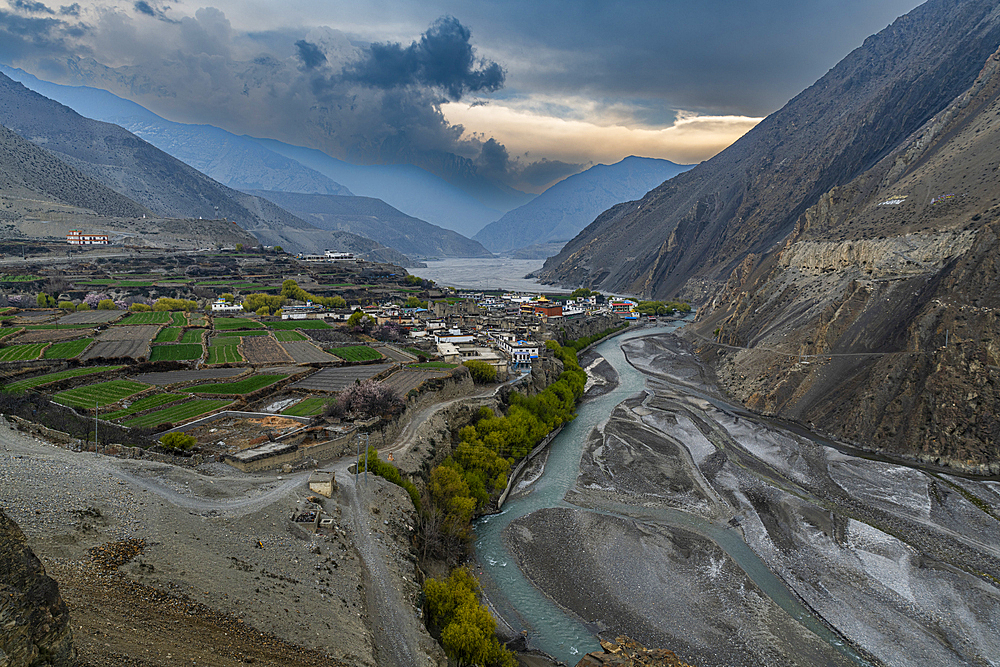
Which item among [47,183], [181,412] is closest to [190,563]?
[181,412]

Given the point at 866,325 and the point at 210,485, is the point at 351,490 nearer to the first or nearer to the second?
the point at 210,485

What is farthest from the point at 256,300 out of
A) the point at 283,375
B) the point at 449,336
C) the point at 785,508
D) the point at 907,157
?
the point at 907,157

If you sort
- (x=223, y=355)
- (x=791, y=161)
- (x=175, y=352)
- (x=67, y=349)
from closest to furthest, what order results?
(x=67, y=349) → (x=175, y=352) → (x=223, y=355) → (x=791, y=161)

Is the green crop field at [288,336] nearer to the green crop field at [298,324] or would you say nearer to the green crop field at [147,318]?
the green crop field at [298,324]

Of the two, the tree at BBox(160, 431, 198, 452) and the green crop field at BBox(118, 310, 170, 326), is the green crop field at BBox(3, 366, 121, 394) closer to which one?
the tree at BBox(160, 431, 198, 452)

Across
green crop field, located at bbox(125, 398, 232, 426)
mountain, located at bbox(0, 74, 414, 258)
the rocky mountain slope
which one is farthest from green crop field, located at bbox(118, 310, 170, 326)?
mountain, located at bbox(0, 74, 414, 258)

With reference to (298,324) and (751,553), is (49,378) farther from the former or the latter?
(751,553)
